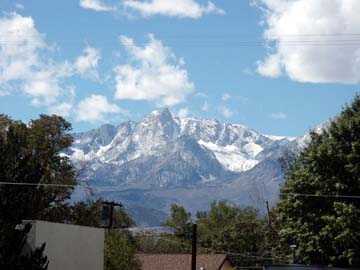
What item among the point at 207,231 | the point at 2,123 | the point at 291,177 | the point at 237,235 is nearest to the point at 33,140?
the point at 2,123

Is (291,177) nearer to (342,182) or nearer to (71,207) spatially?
(342,182)

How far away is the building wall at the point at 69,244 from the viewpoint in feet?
103

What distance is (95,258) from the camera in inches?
1474

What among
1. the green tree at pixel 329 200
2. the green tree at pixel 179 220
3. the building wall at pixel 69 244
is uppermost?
the green tree at pixel 179 220

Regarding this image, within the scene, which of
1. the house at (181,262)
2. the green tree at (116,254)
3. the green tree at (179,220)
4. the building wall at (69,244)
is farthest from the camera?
the green tree at (179,220)

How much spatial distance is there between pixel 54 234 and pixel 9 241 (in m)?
4.75

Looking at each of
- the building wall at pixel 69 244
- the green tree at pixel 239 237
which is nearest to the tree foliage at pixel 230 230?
the green tree at pixel 239 237

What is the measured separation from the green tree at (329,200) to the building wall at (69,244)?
45.1 feet

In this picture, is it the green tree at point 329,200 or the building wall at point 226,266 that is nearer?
the green tree at point 329,200

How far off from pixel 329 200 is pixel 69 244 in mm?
17866

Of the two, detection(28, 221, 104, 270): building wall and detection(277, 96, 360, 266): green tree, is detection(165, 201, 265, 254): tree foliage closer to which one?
detection(277, 96, 360, 266): green tree

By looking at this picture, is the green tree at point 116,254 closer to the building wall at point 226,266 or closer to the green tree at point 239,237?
the building wall at point 226,266

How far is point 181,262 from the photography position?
8012cm

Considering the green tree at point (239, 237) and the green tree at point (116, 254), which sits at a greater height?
the green tree at point (239, 237)
